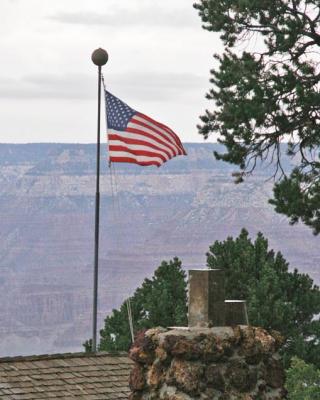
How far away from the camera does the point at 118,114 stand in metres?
35.1

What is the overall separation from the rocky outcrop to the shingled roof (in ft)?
40.7

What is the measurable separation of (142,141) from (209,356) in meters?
20.9

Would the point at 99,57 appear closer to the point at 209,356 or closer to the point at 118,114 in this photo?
the point at 118,114

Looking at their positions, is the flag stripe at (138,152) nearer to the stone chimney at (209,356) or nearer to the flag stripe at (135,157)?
the flag stripe at (135,157)

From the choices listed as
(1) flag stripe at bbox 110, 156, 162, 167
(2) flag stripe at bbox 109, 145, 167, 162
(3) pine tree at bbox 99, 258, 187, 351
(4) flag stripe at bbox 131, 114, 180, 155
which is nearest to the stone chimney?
(1) flag stripe at bbox 110, 156, 162, 167

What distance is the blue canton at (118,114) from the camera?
34.6m

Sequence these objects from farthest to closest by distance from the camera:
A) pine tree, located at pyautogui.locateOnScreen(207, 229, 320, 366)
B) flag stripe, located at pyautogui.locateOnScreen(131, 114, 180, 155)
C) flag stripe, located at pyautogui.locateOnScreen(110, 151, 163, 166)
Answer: pine tree, located at pyautogui.locateOnScreen(207, 229, 320, 366) → flag stripe, located at pyautogui.locateOnScreen(131, 114, 180, 155) → flag stripe, located at pyautogui.locateOnScreen(110, 151, 163, 166)

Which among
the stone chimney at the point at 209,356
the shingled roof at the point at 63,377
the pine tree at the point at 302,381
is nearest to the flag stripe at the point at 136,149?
the shingled roof at the point at 63,377

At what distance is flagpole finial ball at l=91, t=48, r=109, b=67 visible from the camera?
3544cm

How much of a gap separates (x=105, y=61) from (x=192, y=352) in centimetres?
2333

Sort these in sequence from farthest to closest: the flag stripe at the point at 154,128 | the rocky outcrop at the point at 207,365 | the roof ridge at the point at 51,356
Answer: the flag stripe at the point at 154,128
the roof ridge at the point at 51,356
the rocky outcrop at the point at 207,365

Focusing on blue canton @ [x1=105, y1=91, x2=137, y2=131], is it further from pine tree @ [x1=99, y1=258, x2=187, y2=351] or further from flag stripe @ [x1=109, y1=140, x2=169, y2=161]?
pine tree @ [x1=99, y1=258, x2=187, y2=351]

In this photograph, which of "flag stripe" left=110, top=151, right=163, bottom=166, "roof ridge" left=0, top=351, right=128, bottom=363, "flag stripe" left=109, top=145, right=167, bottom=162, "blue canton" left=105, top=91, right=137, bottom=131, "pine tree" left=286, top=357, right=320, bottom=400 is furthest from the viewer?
"pine tree" left=286, top=357, right=320, bottom=400

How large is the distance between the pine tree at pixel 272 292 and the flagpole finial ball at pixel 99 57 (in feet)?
124
